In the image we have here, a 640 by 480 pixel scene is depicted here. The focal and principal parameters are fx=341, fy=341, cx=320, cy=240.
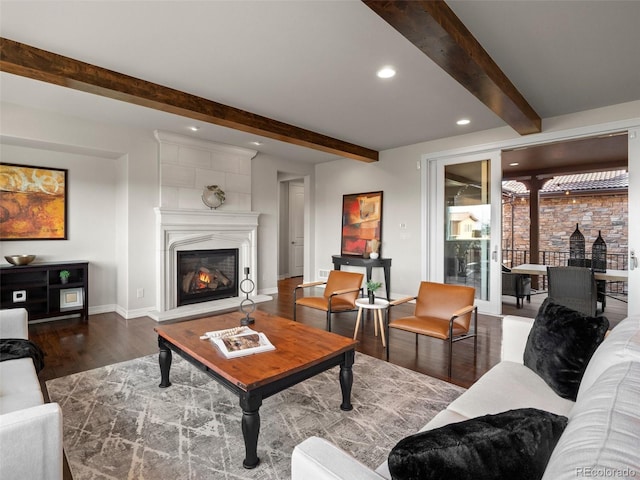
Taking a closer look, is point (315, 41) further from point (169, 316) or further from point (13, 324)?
point (169, 316)

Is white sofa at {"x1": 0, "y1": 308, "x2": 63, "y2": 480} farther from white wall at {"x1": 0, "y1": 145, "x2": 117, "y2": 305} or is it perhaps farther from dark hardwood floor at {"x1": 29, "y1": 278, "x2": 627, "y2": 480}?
white wall at {"x1": 0, "y1": 145, "x2": 117, "y2": 305}

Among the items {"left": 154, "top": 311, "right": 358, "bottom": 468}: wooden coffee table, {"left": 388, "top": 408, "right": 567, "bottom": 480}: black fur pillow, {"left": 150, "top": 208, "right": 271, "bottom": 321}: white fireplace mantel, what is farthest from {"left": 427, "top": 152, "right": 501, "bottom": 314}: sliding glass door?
{"left": 388, "top": 408, "right": 567, "bottom": 480}: black fur pillow

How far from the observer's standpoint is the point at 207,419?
217 centimetres

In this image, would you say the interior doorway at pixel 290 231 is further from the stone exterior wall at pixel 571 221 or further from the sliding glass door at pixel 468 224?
the stone exterior wall at pixel 571 221

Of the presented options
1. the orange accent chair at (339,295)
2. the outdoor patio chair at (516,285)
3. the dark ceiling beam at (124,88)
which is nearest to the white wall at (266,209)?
the dark ceiling beam at (124,88)

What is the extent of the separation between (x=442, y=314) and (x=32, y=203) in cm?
508

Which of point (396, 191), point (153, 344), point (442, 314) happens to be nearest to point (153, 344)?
point (153, 344)

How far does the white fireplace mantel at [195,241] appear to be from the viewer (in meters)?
4.88

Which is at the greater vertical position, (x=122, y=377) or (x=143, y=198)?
(x=143, y=198)

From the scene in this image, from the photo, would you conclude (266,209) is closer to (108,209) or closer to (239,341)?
(108,209)

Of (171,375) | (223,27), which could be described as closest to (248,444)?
(171,375)

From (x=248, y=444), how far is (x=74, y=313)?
407cm

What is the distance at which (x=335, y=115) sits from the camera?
4297mm

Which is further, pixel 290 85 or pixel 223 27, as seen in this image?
pixel 290 85
